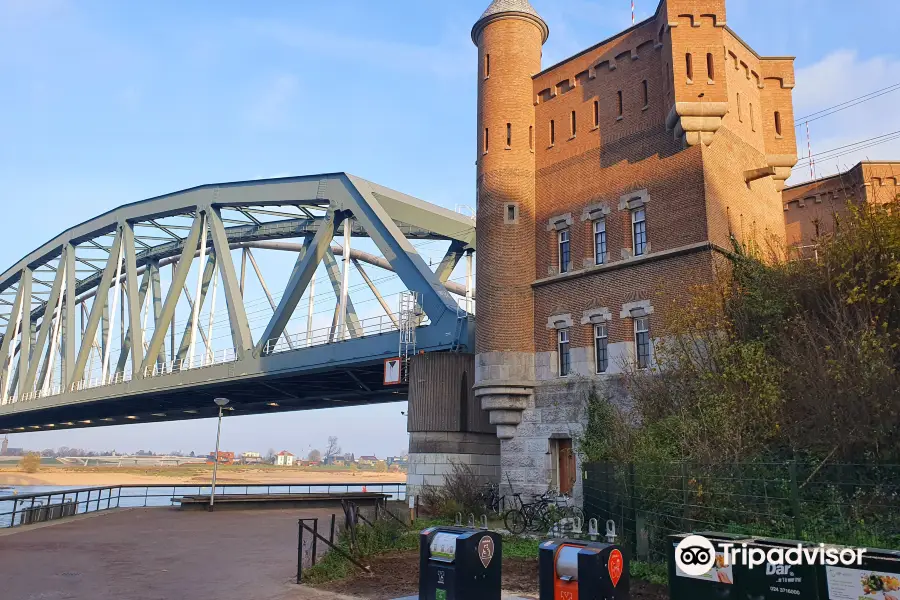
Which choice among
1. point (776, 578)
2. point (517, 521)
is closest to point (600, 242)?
point (517, 521)

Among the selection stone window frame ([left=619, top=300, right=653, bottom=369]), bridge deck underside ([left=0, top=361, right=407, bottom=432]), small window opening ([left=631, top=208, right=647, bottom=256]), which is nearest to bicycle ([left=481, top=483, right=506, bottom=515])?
stone window frame ([left=619, top=300, right=653, bottom=369])

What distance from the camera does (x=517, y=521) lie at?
21.9m

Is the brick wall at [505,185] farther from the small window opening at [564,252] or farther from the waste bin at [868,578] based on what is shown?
the waste bin at [868,578]

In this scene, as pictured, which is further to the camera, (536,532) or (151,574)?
(536,532)

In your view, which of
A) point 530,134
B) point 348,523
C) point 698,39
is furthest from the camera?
point 530,134

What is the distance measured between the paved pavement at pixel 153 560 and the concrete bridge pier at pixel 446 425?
534 centimetres

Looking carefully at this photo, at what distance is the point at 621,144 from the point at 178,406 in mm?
44079

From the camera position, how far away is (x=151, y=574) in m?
14.8

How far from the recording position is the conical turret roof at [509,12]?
29.4 meters

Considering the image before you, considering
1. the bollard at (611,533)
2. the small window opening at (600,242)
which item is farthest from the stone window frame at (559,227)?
the bollard at (611,533)

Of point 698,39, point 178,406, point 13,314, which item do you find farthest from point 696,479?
point 13,314

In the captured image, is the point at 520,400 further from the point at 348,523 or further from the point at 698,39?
the point at 698,39

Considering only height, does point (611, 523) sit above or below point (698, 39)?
below

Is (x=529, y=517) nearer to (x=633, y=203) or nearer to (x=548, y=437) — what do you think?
(x=548, y=437)
